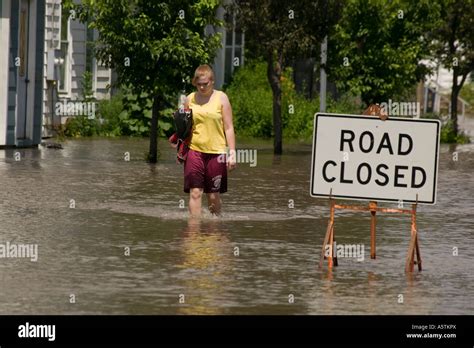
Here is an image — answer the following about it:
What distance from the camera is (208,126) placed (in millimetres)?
16547

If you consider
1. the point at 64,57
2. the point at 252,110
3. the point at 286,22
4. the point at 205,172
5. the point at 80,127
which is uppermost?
the point at 286,22

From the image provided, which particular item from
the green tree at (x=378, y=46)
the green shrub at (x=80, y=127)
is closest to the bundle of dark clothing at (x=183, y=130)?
the green shrub at (x=80, y=127)

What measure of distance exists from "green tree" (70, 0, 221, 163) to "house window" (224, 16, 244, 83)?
20392mm

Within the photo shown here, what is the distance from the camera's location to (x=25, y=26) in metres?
30.0

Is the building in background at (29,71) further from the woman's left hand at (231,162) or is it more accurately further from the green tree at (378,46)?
the woman's left hand at (231,162)

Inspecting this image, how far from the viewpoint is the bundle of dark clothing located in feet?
53.7

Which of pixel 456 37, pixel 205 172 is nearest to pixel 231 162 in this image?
pixel 205 172

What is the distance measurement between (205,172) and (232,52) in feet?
106

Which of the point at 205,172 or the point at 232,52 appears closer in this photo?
the point at 205,172

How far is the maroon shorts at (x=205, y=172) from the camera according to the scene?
54.1 ft

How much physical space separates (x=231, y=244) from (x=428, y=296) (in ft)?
11.0

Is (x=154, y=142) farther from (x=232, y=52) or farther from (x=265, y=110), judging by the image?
(x=232, y=52)
